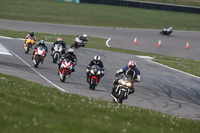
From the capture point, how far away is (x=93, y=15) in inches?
2461

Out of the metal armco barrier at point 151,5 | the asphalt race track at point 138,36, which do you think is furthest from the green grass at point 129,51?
the metal armco barrier at point 151,5

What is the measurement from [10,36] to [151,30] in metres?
21.8

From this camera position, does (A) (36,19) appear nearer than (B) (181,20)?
Yes

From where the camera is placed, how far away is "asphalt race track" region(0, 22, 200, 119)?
1717 cm

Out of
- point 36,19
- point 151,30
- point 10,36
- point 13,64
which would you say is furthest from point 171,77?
point 36,19

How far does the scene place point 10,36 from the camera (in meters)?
39.9

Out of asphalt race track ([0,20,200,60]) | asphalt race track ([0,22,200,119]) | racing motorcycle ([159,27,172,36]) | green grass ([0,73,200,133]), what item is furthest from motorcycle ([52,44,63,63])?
racing motorcycle ([159,27,172,36])

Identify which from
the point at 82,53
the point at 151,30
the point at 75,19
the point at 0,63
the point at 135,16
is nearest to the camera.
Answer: the point at 0,63

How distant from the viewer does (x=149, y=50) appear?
132 feet

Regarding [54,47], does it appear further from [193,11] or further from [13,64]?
[193,11]

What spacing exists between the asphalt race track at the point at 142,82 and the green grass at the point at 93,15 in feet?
87.1

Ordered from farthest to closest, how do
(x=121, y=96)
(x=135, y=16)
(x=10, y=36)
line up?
(x=135, y=16), (x=10, y=36), (x=121, y=96)

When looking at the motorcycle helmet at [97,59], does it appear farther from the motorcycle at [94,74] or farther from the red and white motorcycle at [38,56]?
the red and white motorcycle at [38,56]

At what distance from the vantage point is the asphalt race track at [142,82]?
56.3ft
